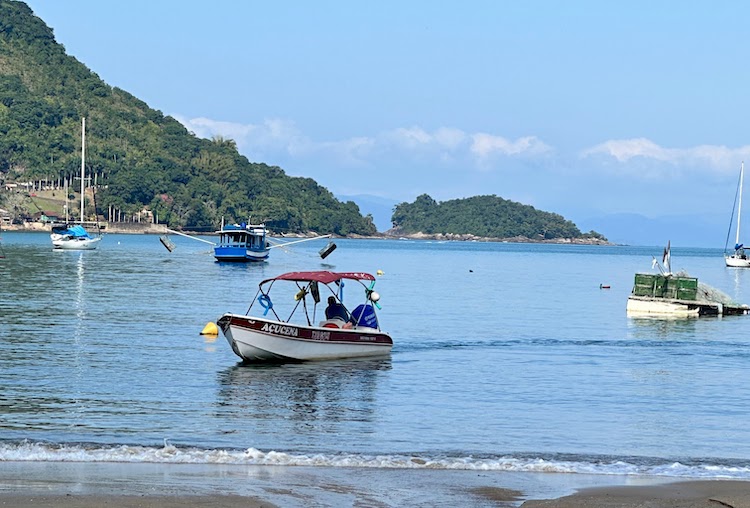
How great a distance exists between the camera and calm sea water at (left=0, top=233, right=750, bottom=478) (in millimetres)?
19578

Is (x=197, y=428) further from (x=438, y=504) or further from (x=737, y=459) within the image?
(x=737, y=459)

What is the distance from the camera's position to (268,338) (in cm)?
3198

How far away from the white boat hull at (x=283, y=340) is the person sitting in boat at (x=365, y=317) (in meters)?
1.35

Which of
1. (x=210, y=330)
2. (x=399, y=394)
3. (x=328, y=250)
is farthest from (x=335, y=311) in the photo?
(x=328, y=250)

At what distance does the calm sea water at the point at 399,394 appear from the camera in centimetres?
1958

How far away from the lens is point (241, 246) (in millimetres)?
109562

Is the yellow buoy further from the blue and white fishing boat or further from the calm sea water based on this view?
the blue and white fishing boat

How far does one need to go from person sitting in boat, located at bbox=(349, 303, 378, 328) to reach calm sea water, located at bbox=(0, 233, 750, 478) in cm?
154

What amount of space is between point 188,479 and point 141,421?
20.4ft

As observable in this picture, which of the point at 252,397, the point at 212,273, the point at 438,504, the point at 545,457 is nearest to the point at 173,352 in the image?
the point at 252,397

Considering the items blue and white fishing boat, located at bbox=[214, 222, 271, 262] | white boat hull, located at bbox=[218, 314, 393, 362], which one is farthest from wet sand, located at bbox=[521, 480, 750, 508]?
blue and white fishing boat, located at bbox=[214, 222, 271, 262]

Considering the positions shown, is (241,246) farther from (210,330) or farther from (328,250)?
(210,330)

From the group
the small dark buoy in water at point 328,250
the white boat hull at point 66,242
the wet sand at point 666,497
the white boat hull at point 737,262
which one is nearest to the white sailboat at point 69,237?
the white boat hull at point 66,242

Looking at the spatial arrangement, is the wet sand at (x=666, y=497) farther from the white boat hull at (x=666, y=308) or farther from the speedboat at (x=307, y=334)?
the white boat hull at (x=666, y=308)
